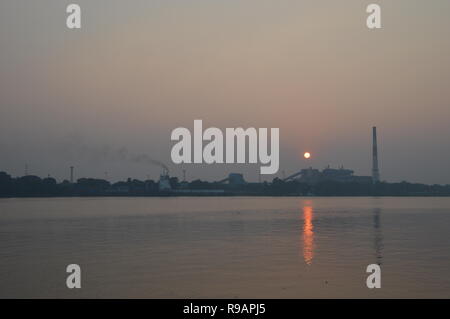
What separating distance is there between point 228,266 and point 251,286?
5.83 m

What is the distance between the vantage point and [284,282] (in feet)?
80.3
